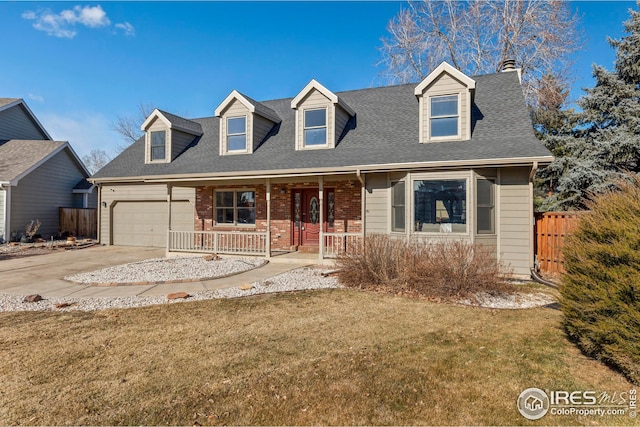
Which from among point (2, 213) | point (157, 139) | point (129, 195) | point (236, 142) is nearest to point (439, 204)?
point (236, 142)

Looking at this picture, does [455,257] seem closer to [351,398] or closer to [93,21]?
[351,398]

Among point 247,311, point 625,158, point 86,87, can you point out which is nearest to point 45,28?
point 86,87

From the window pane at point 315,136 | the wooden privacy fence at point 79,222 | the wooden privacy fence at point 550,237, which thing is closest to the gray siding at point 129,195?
the wooden privacy fence at point 79,222

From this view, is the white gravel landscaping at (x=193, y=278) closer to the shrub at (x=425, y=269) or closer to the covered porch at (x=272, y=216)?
the shrub at (x=425, y=269)

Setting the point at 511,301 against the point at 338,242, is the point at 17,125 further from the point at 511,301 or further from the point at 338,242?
the point at 511,301

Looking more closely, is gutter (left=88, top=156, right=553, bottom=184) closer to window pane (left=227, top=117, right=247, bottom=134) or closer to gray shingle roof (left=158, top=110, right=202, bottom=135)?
window pane (left=227, top=117, right=247, bottom=134)

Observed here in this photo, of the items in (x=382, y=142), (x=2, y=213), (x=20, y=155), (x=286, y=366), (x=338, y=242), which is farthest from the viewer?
(x=20, y=155)

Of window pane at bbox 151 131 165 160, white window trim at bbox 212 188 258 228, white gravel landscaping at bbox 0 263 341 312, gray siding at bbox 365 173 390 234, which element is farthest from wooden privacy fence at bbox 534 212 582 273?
window pane at bbox 151 131 165 160

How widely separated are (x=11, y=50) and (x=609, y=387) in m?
16.8

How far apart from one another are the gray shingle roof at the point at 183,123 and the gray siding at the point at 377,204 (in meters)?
8.86

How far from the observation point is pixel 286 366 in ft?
12.0

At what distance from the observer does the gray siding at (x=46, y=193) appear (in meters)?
16.2

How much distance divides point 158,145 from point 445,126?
11.4 m

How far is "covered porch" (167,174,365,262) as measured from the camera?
37.2ft
